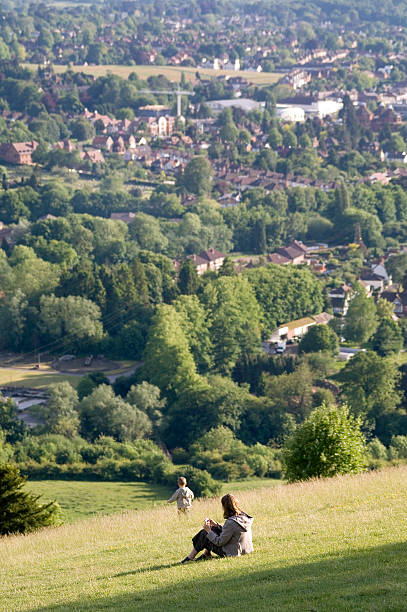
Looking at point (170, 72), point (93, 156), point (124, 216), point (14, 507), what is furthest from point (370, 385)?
point (170, 72)

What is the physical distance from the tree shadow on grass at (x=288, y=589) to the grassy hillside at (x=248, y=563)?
1 centimetres

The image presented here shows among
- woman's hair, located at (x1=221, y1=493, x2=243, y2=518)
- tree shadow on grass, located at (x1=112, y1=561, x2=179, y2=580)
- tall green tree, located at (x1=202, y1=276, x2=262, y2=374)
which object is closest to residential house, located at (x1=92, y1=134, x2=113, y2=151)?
tall green tree, located at (x1=202, y1=276, x2=262, y2=374)

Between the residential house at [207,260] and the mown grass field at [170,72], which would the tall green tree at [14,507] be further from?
the mown grass field at [170,72]

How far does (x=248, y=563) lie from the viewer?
39.5 ft

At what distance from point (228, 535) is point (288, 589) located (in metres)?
1.54

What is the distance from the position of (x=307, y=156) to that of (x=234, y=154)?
6.12 m

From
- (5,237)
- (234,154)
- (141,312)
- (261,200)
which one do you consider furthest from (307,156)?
(141,312)

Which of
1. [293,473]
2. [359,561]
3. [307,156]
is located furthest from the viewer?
[307,156]

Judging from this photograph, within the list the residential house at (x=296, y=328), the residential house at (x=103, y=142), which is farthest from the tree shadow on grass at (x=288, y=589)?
the residential house at (x=103, y=142)

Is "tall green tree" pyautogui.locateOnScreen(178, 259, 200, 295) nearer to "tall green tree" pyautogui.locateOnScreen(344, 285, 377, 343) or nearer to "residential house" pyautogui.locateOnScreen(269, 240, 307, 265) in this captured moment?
"tall green tree" pyautogui.locateOnScreen(344, 285, 377, 343)

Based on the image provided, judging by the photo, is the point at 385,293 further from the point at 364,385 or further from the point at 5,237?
the point at 5,237

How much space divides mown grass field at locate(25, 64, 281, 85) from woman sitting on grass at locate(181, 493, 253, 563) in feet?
413

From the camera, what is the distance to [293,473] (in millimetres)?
21453

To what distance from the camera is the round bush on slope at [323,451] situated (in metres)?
21.1
